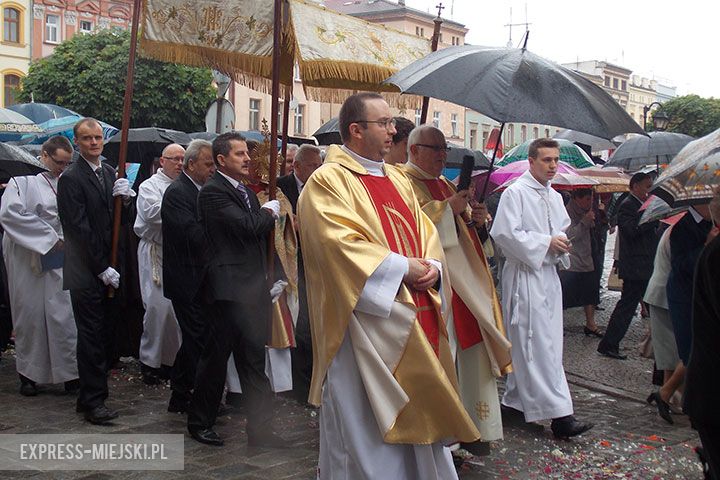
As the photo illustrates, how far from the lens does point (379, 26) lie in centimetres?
748

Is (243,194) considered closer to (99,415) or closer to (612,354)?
(99,415)

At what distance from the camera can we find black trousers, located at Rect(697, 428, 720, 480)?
10.8ft

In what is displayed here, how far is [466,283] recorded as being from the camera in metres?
5.95

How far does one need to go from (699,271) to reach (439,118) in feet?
206

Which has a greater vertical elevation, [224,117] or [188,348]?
[224,117]

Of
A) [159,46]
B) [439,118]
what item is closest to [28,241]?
[159,46]

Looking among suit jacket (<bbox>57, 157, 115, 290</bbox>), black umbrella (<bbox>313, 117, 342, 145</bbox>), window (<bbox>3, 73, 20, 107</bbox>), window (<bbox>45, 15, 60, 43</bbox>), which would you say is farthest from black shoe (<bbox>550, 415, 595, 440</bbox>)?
window (<bbox>45, 15, 60, 43</bbox>)

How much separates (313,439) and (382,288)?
2397 millimetres

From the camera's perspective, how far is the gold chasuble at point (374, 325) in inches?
168

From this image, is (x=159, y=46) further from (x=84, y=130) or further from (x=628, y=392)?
(x=628, y=392)

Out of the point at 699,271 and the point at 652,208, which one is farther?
the point at 652,208

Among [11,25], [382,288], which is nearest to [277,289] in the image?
[382,288]

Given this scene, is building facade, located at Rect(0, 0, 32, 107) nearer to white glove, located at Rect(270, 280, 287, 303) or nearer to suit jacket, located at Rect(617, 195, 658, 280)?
suit jacket, located at Rect(617, 195, 658, 280)

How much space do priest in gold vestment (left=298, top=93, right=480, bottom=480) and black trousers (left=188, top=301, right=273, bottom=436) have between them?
149cm
